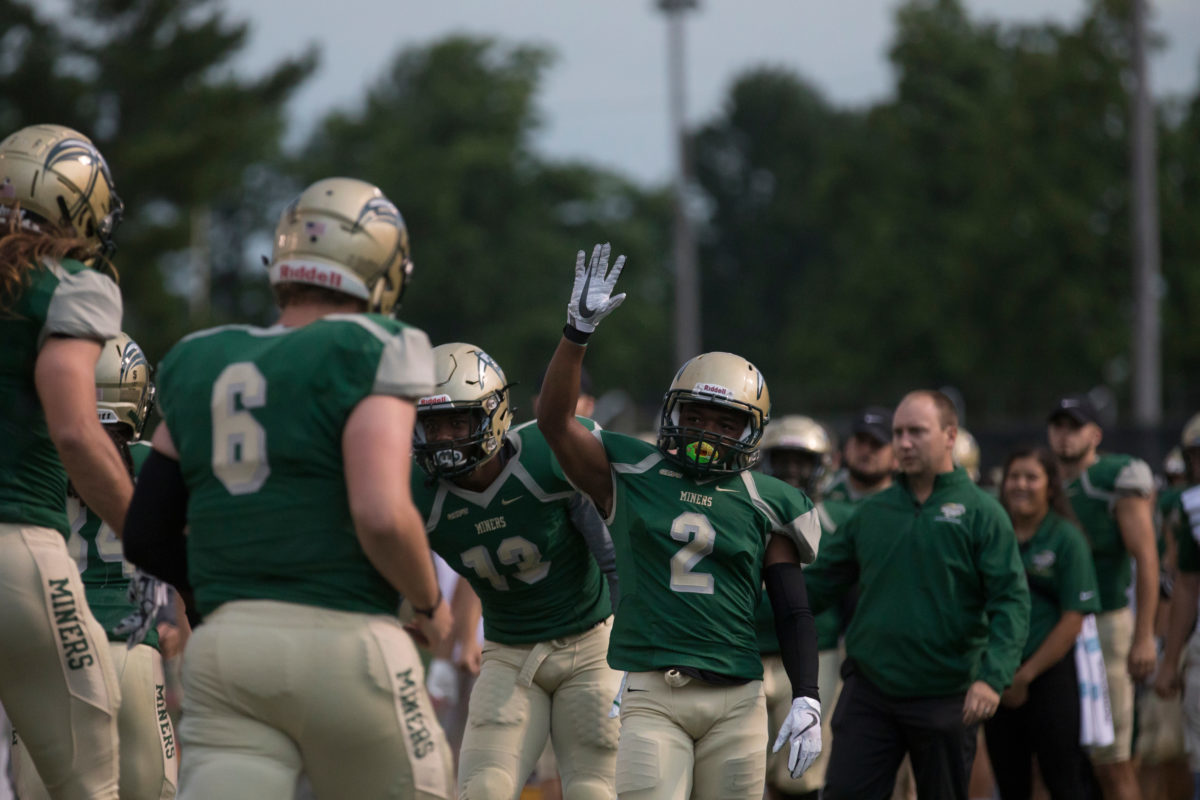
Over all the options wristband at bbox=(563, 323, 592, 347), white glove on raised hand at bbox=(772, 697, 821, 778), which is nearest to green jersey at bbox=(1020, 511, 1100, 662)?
white glove on raised hand at bbox=(772, 697, 821, 778)

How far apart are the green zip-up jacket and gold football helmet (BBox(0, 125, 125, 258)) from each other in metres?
3.47

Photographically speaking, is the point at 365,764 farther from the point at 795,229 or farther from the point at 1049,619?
the point at 795,229

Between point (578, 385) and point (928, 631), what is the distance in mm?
2174

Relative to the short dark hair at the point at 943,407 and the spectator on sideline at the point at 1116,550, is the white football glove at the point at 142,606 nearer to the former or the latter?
the short dark hair at the point at 943,407

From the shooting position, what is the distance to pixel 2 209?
14.4 feet

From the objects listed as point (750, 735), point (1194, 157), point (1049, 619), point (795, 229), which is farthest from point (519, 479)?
point (795, 229)

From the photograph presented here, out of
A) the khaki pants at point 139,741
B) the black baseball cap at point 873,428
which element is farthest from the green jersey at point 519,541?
the black baseball cap at point 873,428

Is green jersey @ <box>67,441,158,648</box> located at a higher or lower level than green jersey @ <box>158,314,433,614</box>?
lower

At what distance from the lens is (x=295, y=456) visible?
3.32 metres

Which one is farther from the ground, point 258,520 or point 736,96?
point 736,96

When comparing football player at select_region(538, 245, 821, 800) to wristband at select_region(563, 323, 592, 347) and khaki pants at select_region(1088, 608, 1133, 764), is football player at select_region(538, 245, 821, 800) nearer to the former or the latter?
wristband at select_region(563, 323, 592, 347)

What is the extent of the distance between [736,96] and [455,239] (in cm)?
2193

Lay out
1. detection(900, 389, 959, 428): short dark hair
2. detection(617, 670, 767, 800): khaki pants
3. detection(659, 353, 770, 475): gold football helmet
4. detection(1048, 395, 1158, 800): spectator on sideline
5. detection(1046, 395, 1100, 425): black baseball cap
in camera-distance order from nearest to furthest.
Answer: detection(617, 670, 767, 800): khaki pants < detection(659, 353, 770, 475): gold football helmet < detection(900, 389, 959, 428): short dark hair < detection(1048, 395, 1158, 800): spectator on sideline < detection(1046, 395, 1100, 425): black baseball cap

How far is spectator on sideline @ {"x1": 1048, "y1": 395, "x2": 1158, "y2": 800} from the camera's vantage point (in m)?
7.77
